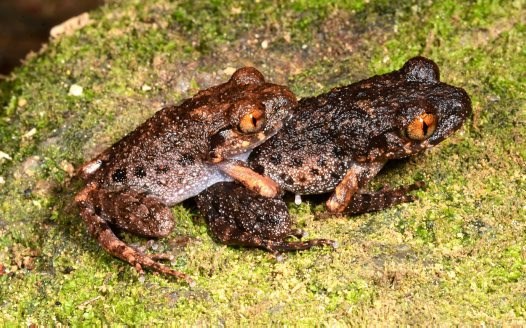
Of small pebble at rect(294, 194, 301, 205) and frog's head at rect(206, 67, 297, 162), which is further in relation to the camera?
small pebble at rect(294, 194, 301, 205)

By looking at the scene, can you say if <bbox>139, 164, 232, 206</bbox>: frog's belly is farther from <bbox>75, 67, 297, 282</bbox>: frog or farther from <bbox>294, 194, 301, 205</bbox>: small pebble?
<bbox>294, 194, 301, 205</bbox>: small pebble

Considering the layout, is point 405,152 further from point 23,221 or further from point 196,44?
point 23,221

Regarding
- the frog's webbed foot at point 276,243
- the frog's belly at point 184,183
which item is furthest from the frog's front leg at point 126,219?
the frog's webbed foot at point 276,243

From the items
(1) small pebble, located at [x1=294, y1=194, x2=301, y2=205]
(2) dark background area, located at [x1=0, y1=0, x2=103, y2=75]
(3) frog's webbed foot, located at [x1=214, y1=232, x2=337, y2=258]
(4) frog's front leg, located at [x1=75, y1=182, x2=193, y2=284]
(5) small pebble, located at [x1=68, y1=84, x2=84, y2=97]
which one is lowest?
(3) frog's webbed foot, located at [x1=214, y1=232, x2=337, y2=258]

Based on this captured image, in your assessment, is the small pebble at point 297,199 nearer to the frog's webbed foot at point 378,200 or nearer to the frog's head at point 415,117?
the frog's webbed foot at point 378,200

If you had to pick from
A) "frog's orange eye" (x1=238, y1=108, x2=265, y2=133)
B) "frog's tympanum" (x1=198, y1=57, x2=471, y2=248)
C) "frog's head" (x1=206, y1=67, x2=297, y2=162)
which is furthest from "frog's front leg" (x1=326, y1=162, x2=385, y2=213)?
"frog's orange eye" (x1=238, y1=108, x2=265, y2=133)

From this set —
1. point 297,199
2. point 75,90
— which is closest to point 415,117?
point 297,199

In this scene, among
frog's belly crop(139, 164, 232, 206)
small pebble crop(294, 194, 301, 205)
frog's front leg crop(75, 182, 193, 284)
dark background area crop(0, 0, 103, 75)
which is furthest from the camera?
dark background area crop(0, 0, 103, 75)

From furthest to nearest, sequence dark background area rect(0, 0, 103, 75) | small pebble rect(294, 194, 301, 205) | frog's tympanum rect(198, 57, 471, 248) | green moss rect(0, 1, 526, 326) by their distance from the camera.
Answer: dark background area rect(0, 0, 103, 75)
small pebble rect(294, 194, 301, 205)
frog's tympanum rect(198, 57, 471, 248)
green moss rect(0, 1, 526, 326)
